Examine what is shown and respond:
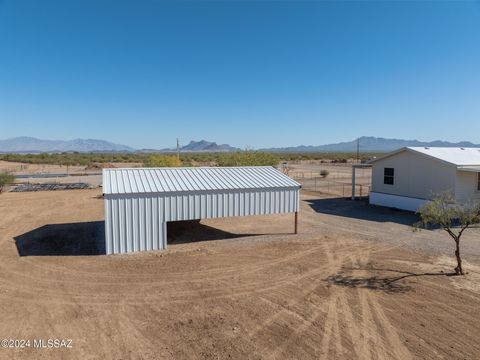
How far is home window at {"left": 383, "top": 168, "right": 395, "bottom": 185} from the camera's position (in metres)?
22.1

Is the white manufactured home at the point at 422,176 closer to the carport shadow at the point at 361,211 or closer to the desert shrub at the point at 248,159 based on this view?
the carport shadow at the point at 361,211

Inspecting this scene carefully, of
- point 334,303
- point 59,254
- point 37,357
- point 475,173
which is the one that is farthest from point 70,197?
point 475,173

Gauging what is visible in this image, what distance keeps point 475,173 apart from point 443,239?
745 cm

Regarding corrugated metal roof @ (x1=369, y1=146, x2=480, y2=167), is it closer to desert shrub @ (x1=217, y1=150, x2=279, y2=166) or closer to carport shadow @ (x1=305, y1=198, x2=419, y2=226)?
carport shadow @ (x1=305, y1=198, x2=419, y2=226)

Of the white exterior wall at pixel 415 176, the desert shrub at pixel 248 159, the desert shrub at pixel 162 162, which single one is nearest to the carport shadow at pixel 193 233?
the desert shrub at pixel 162 162

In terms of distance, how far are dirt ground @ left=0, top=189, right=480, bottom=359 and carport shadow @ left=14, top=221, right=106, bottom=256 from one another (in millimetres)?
79

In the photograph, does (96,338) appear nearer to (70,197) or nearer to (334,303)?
(334,303)

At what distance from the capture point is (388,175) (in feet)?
73.4

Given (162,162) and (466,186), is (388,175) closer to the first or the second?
(466,186)

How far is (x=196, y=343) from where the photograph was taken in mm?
6379

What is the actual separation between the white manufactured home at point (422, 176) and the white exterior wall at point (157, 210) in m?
11.5

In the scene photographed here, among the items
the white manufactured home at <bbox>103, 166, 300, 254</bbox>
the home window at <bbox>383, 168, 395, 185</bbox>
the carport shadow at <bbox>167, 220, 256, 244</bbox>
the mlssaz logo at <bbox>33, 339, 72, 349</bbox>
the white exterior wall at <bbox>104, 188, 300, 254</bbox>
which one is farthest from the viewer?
the home window at <bbox>383, 168, 395, 185</bbox>

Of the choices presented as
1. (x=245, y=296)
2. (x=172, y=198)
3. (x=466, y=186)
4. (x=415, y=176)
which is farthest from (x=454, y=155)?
(x=245, y=296)

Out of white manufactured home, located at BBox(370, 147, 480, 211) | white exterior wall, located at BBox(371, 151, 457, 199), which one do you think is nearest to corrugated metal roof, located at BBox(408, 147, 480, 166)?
white manufactured home, located at BBox(370, 147, 480, 211)
